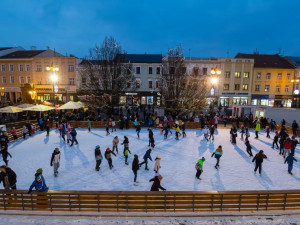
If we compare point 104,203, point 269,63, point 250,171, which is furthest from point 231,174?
point 269,63

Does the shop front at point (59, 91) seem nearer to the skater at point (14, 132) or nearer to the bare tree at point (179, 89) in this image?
the bare tree at point (179, 89)

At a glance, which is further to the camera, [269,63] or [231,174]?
[269,63]

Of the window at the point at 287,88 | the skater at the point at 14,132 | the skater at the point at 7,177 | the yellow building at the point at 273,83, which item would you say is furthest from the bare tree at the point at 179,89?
the window at the point at 287,88

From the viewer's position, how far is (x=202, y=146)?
A: 43.6 ft

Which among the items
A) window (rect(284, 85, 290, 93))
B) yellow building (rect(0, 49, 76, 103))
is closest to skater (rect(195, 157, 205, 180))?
yellow building (rect(0, 49, 76, 103))

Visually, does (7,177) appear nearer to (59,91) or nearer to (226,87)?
(59,91)

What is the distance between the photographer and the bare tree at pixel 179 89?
2081 cm

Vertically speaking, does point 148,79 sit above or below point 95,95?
above

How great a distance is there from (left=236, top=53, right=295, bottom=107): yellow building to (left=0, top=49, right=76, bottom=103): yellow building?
111ft

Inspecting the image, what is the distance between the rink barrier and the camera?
5.48 meters

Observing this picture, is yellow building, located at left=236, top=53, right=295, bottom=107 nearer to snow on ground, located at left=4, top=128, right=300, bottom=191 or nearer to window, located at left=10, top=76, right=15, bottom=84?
snow on ground, located at left=4, top=128, right=300, bottom=191

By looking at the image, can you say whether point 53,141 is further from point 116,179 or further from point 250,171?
point 250,171

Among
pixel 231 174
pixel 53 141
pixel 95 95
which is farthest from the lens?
pixel 95 95

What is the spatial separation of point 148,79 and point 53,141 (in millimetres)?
21809
